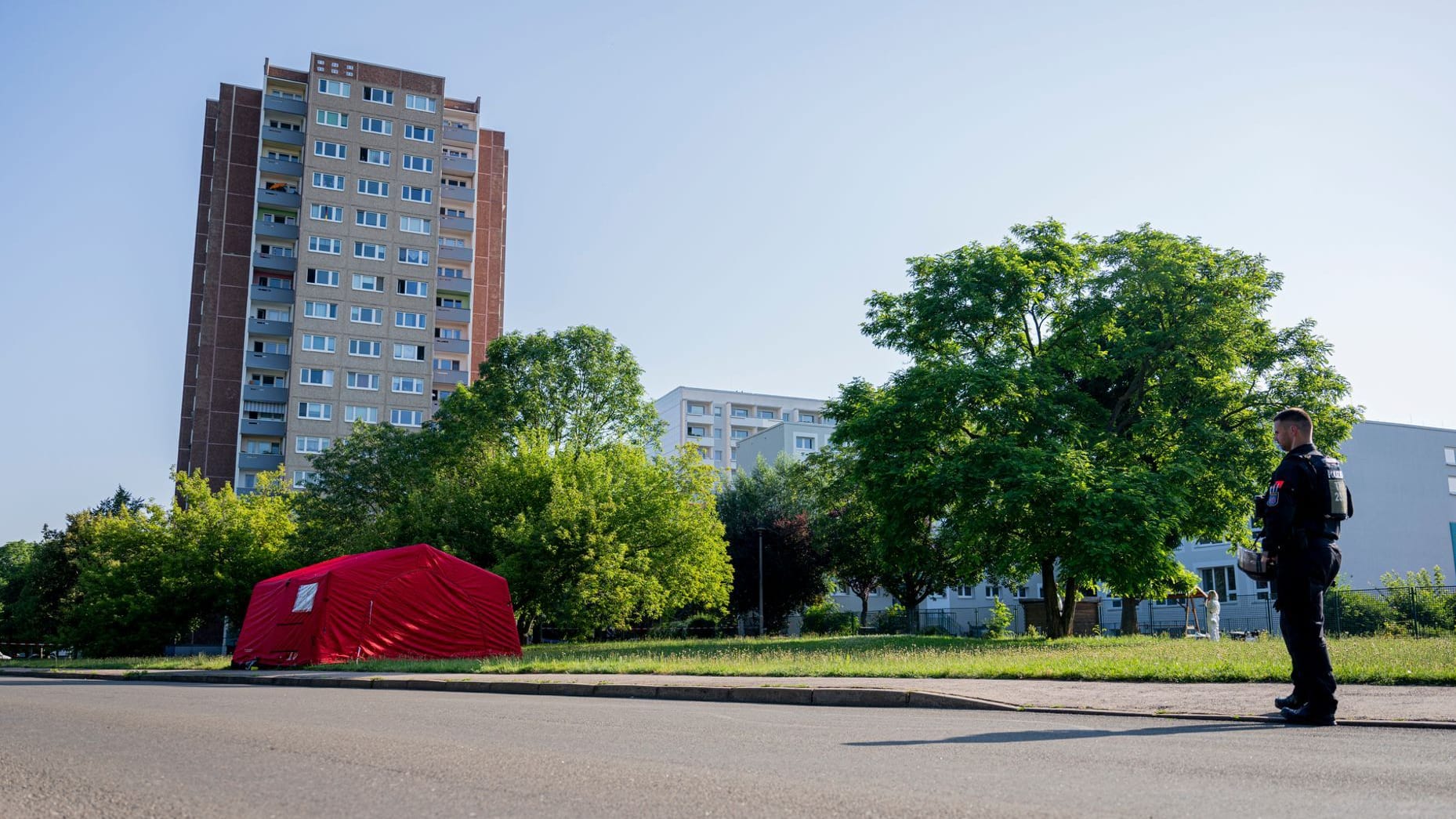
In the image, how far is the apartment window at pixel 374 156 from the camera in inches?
3022

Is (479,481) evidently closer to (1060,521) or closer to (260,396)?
(1060,521)

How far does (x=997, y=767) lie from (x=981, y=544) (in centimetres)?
2234

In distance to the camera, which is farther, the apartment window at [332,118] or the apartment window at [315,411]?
the apartment window at [332,118]

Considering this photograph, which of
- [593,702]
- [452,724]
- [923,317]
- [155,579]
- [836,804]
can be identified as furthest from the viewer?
[155,579]

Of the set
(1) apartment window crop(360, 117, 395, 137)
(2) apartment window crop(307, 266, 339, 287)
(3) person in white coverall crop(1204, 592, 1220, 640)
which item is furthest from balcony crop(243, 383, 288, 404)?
(3) person in white coverall crop(1204, 592, 1220, 640)

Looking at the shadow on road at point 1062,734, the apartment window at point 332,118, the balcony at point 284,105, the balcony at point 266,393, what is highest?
the balcony at point 284,105

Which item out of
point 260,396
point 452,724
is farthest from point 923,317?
point 260,396

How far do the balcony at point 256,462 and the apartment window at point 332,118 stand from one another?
23.8 m

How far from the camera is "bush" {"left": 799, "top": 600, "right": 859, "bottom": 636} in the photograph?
56638 mm

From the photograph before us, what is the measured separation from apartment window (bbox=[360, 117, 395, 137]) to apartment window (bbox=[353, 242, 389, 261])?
27.4ft

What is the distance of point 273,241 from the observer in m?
75.6

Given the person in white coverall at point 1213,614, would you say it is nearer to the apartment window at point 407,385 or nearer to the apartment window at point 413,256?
the apartment window at point 407,385


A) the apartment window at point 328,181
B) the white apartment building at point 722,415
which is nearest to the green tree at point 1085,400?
the apartment window at point 328,181

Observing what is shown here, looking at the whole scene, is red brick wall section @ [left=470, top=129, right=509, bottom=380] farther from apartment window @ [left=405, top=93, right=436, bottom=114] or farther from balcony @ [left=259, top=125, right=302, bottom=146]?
balcony @ [left=259, top=125, right=302, bottom=146]
